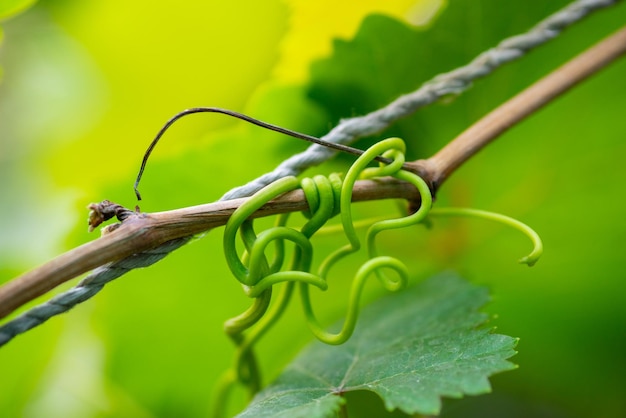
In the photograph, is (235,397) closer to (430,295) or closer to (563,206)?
(430,295)

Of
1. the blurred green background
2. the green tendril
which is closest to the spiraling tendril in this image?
the green tendril

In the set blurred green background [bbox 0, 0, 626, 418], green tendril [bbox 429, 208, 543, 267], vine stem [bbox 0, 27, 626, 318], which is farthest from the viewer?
blurred green background [bbox 0, 0, 626, 418]

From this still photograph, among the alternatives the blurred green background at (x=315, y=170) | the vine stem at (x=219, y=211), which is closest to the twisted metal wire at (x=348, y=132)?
the vine stem at (x=219, y=211)

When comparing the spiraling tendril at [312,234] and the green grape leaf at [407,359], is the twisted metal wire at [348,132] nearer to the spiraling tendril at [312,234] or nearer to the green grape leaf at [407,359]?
the spiraling tendril at [312,234]

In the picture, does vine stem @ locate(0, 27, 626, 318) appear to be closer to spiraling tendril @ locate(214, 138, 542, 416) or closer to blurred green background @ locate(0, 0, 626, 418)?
spiraling tendril @ locate(214, 138, 542, 416)

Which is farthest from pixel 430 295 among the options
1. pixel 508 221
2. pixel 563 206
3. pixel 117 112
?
pixel 117 112
